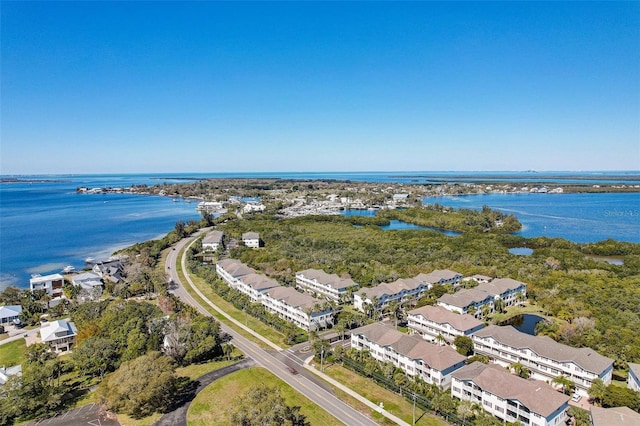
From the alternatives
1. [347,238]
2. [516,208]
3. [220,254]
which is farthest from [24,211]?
[516,208]

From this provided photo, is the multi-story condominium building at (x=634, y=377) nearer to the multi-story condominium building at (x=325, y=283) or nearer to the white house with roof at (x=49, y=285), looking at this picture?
the multi-story condominium building at (x=325, y=283)

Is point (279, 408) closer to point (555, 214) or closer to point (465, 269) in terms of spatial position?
point (465, 269)

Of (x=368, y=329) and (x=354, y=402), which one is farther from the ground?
(x=368, y=329)

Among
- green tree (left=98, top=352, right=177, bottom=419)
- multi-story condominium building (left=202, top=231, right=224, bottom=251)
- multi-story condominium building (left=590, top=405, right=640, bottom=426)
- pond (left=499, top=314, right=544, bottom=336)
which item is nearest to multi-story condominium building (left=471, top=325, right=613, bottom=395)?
multi-story condominium building (left=590, top=405, right=640, bottom=426)

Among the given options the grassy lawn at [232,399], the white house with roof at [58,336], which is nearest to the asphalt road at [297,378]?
the grassy lawn at [232,399]

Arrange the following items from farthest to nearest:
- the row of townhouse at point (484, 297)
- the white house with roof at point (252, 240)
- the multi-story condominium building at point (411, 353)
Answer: the white house with roof at point (252, 240)
the row of townhouse at point (484, 297)
the multi-story condominium building at point (411, 353)

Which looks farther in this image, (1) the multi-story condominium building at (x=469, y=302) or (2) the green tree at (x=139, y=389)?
(1) the multi-story condominium building at (x=469, y=302)
